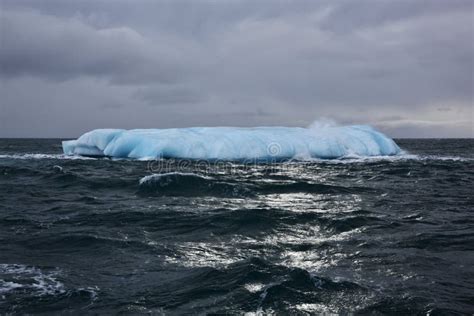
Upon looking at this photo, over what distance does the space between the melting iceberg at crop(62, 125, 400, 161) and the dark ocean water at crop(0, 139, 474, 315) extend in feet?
42.9

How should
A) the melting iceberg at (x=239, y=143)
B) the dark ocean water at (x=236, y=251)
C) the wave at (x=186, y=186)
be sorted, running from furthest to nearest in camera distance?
the melting iceberg at (x=239, y=143)
the wave at (x=186, y=186)
the dark ocean water at (x=236, y=251)

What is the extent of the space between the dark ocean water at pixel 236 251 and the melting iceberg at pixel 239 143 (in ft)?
42.9

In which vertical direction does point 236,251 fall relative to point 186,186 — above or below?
below

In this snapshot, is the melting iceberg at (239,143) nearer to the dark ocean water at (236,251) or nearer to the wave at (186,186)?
the wave at (186,186)

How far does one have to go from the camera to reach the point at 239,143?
30516 millimetres

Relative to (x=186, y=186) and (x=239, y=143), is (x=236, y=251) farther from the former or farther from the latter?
(x=239, y=143)

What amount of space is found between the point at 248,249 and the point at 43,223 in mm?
5483

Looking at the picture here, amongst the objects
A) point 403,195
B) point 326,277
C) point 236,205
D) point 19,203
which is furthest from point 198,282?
point 403,195

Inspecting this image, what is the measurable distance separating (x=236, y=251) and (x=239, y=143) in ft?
72.6

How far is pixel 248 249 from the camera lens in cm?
871

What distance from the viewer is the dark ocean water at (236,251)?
6.10m

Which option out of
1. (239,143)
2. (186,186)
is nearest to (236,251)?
(186,186)

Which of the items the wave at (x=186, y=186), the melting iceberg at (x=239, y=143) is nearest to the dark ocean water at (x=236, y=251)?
the wave at (x=186, y=186)

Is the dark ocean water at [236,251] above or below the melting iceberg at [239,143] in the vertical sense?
below
